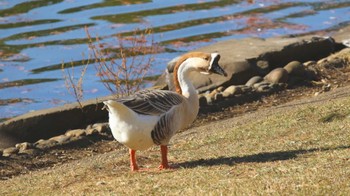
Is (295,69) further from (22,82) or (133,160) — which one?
(133,160)

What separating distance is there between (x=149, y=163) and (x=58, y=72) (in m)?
8.90

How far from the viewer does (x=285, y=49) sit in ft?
53.3

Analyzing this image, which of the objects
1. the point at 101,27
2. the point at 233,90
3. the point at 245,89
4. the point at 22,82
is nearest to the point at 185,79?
the point at 233,90

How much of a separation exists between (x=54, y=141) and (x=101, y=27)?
9.04m

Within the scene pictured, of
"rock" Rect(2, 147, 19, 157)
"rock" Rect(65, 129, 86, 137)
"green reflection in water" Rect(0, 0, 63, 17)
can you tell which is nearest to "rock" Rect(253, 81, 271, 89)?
"rock" Rect(65, 129, 86, 137)

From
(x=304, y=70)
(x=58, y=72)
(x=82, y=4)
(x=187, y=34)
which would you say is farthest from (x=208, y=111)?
(x=82, y=4)

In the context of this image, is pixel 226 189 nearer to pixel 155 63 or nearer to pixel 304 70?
pixel 304 70

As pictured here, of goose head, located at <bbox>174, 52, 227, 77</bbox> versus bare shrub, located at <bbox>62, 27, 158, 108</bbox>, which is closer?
goose head, located at <bbox>174, 52, 227, 77</bbox>

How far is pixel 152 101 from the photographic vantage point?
8.74 m

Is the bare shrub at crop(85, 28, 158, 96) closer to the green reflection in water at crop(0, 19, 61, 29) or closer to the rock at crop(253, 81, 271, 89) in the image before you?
the rock at crop(253, 81, 271, 89)

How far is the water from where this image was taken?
57.2 feet

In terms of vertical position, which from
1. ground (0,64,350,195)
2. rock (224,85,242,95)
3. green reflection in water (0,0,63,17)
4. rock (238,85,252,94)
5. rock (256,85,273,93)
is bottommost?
green reflection in water (0,0,63,17)

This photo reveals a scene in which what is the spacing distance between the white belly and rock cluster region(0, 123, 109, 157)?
3674 millimetres

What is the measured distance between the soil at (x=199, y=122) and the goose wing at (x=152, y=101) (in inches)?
110
